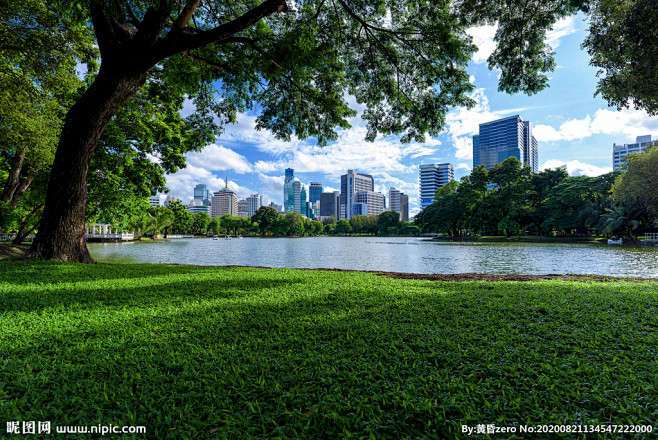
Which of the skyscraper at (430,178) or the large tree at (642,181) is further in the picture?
the skyscraper at (430,178)

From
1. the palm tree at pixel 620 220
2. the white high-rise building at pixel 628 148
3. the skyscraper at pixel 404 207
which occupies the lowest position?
the palm tree at pixel 620 220

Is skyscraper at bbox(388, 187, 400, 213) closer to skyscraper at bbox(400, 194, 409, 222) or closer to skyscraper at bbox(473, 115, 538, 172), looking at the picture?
skyscraper at bbox(400, 194, 409, 222)

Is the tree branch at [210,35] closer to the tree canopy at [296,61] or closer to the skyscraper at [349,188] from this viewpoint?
the tree canopy at [296,61]

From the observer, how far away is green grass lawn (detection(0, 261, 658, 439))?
1685mm

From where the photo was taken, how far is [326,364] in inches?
89.4

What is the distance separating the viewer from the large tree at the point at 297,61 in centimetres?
593

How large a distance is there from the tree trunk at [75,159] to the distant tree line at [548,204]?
37.4 metres

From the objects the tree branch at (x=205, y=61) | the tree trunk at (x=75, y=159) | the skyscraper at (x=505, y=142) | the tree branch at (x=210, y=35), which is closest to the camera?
the tree branch at (x=210, y=35)

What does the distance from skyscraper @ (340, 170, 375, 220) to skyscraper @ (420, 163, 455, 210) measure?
51376mm

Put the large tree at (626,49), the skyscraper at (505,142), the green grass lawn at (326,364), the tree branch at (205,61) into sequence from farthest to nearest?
the skyscraper at (505,142) → the tree branch at (205,61) → the large tree at (626,49) → the green grass lawn at (326,364)

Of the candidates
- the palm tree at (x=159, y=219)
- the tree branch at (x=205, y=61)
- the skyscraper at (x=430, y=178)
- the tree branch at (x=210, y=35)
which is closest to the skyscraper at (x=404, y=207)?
the skyscraper at (x=430, y=178)

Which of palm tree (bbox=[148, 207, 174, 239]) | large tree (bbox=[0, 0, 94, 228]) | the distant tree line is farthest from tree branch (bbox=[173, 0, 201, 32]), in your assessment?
palm tree (bbox=[148, 207, 174, 239])

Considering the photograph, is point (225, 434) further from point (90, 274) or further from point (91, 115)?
point (91, 115)

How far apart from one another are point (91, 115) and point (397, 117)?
25.0 ft
